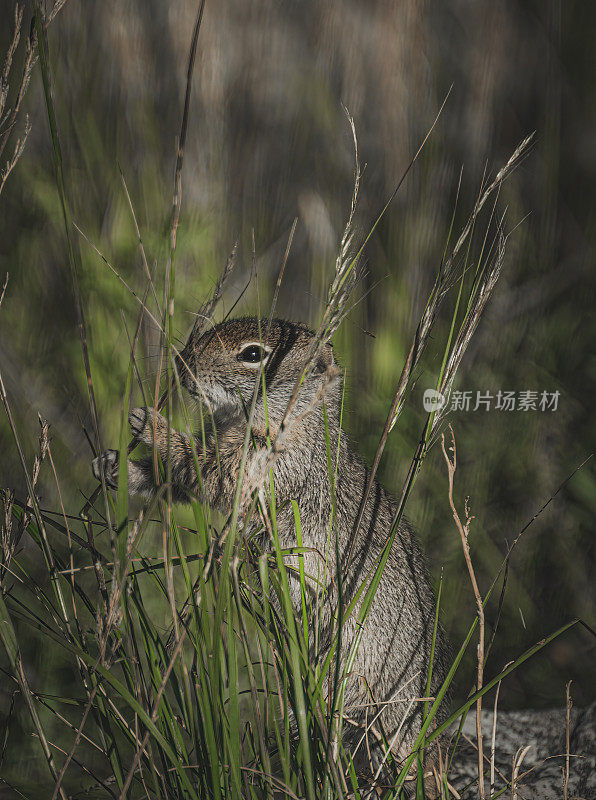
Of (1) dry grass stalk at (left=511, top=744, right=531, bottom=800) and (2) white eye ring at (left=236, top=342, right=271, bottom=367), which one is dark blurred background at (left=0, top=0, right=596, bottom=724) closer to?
(2) white eye ring at (left=236, top=342, right=271, bottom=367)

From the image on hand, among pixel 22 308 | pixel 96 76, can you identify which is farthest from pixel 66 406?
pixel 96 76

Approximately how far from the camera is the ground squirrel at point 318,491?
3.69 ft

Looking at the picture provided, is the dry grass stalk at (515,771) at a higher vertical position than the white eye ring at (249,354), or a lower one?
lower

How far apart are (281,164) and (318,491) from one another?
712 mm

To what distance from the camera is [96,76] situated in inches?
46.9

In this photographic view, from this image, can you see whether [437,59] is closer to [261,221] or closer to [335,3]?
[335,3]

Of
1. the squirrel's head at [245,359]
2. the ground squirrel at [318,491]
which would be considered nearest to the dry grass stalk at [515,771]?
the ground squirrel at [318,491]

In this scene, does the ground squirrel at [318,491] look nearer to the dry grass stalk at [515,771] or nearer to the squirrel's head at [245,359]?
the squirrel's head at [245,359]

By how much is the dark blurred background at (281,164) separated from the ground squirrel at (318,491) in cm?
11

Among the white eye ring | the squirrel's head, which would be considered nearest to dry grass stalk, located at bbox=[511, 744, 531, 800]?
the squirrel's head

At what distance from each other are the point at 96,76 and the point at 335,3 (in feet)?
1.69

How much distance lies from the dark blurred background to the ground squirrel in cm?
11

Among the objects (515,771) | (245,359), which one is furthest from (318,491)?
(515,771)

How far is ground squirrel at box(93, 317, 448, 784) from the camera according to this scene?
112 centimetres
